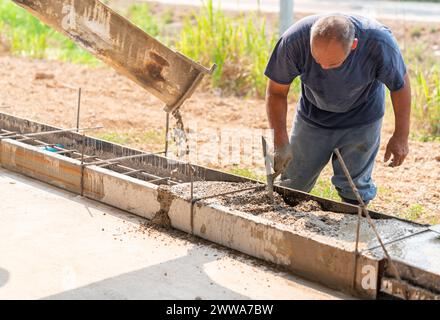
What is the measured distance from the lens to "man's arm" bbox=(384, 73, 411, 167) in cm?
547

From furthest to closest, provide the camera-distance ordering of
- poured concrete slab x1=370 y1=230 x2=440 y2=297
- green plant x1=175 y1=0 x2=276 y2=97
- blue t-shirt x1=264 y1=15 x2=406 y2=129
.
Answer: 1. green plant x1=175 y1=0 x2=276 y2=97
2. blue t-shirt x1=264 y1=15 x2=406 y2=129
3. poured concrete slab x1=370 y1=230 x2=440 y2=297

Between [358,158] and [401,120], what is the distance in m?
0.59

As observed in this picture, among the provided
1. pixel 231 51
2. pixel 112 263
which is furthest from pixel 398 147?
pixel 231 51

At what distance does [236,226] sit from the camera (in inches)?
211

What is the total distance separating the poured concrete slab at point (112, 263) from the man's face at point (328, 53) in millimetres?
1291

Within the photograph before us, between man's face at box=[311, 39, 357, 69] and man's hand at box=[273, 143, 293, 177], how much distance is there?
2.50ft

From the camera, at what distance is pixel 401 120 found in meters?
5.53

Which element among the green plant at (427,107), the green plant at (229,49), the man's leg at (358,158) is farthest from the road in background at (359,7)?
the man's leg at (358,158)

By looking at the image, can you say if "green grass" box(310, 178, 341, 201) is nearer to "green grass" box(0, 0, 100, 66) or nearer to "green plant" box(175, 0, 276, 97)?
"green plant" box(175, 0, 276, 97)

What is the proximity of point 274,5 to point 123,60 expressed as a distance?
14081 mm

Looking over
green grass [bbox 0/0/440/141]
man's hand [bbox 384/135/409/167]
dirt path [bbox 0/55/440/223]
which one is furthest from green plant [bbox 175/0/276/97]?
man's hand [bbox 384/135/409/167]

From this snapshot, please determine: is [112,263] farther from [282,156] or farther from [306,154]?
[306,154]

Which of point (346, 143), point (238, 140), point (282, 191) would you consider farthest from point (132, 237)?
point (238, 140)
